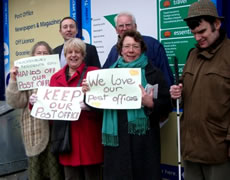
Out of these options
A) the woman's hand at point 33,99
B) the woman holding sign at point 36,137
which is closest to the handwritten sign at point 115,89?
the woman's hand at point 33,99

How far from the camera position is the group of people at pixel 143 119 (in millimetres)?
2449

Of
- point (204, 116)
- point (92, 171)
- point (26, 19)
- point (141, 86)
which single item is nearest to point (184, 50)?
point (141, 86)

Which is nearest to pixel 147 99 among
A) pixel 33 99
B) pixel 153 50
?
pixel 153 50

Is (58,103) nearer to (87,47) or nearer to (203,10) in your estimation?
(87,47)

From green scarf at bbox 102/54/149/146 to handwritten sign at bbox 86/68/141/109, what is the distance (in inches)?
2.5

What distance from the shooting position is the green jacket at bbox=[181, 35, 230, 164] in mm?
2408

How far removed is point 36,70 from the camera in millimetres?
3615

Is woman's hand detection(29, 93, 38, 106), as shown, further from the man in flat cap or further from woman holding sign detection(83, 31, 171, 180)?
the man in flat cap

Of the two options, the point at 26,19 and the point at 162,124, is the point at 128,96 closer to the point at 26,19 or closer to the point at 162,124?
the point at 162,124

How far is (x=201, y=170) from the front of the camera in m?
2.61

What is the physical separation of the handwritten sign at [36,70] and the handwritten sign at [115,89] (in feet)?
2.28

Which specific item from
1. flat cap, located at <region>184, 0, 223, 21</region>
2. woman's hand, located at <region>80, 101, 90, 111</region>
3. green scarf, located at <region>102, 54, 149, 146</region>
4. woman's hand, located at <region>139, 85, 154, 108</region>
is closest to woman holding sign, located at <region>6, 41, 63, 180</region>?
woman's hand, located at <region>80, 101, 90, 111</region>

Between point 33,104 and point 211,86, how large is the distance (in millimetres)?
1888

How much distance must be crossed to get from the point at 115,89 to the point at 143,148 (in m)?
0.59
